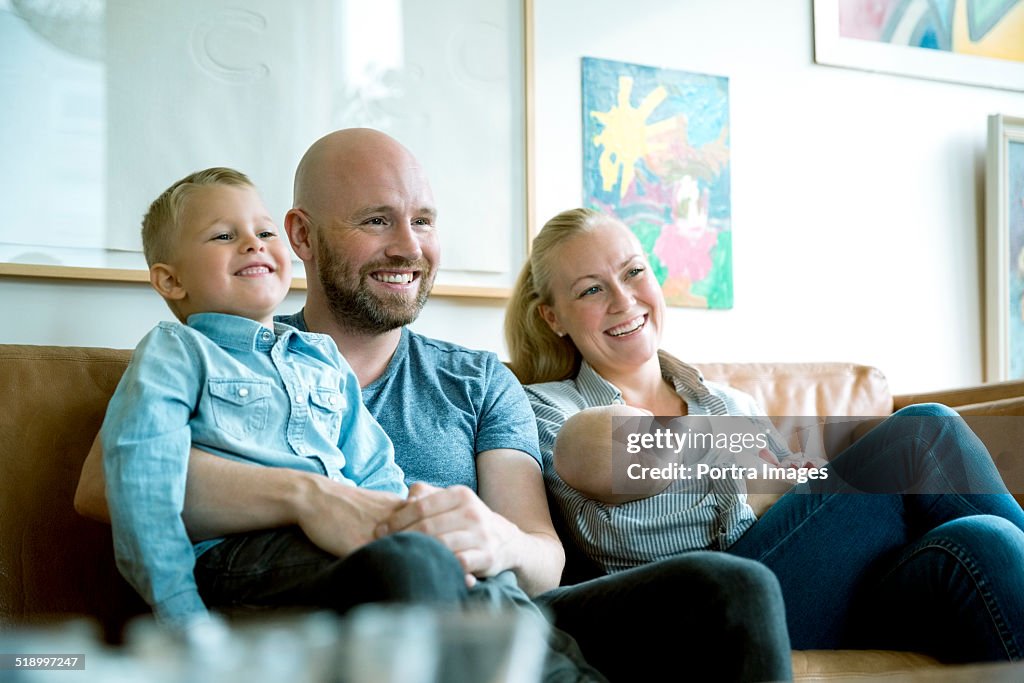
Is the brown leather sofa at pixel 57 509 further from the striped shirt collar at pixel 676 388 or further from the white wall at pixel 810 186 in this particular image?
the white wall at pixel 810 186

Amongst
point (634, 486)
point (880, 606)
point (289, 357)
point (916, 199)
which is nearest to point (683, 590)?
point (634, 486)

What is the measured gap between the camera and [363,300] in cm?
181

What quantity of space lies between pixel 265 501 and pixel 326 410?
0.24 metres

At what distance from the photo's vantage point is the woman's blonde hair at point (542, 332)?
2217mm

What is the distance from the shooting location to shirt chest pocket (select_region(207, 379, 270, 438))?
139 centimetres

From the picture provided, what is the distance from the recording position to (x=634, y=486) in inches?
65.5

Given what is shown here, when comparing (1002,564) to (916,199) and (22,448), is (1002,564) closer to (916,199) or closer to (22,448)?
(22,448)

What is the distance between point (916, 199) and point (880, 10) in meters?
0.63

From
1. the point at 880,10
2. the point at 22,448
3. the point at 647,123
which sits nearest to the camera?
the point at 22,448

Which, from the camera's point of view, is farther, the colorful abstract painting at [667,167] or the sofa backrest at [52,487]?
the colorful abstract painting at [667,167]

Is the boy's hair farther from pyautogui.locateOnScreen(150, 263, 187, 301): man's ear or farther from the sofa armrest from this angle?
the sofa armrest

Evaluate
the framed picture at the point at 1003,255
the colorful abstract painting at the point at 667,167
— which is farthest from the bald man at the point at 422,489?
the framed picture at the point at 1003,255

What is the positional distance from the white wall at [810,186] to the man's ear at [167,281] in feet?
3.69

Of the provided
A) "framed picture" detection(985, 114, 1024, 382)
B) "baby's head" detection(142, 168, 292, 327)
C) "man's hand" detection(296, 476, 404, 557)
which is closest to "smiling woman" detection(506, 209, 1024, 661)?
"man's hand" detection(296, 476, 404, 557)
